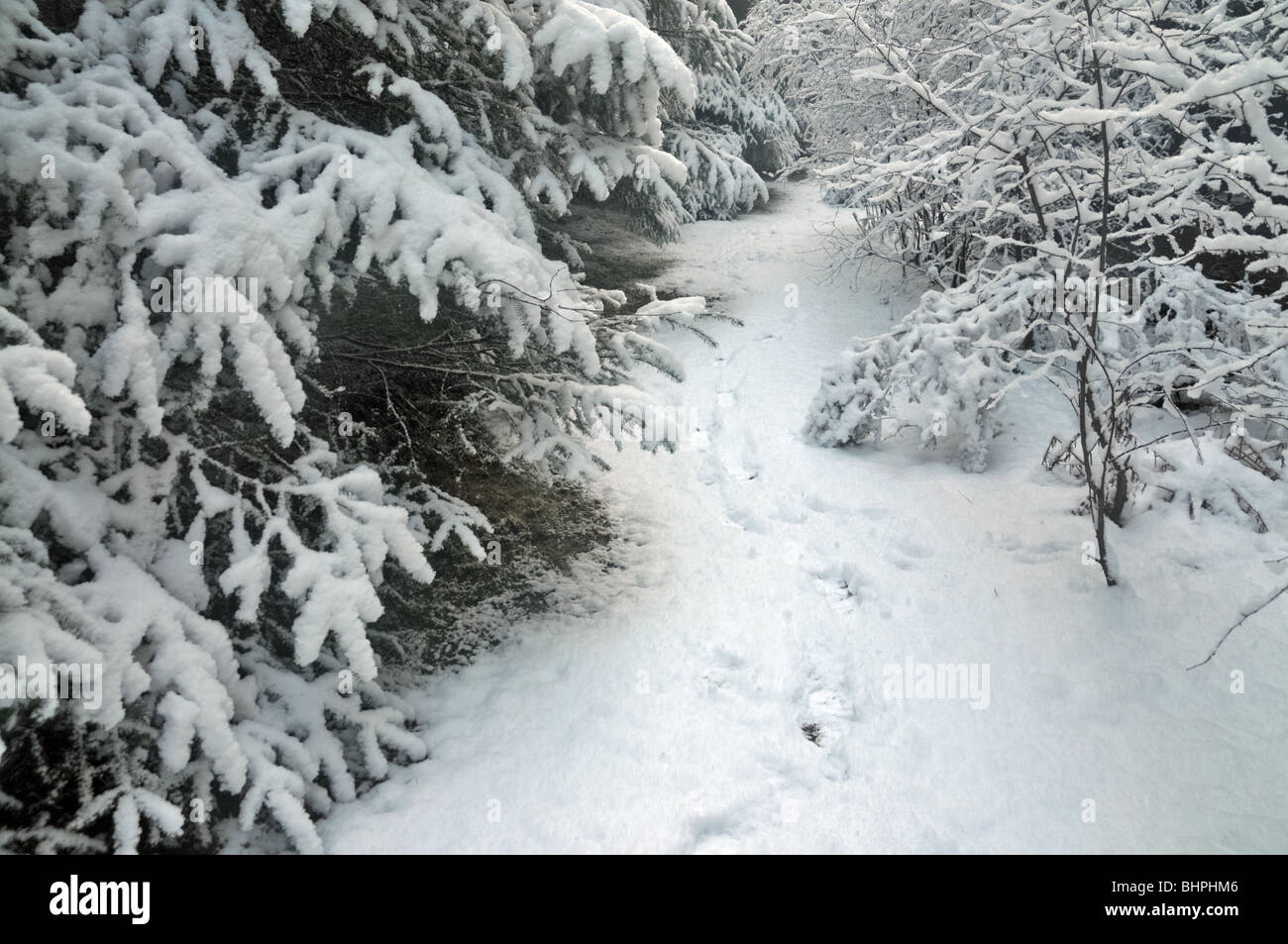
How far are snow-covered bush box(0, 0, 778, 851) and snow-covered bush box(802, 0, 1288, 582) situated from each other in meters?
1.64

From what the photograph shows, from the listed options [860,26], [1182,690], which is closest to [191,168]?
[860,26]

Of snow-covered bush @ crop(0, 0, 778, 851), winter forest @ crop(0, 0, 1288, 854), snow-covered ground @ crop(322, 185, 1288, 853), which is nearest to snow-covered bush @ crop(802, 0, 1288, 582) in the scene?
winter forest @ crop(0, 0, 1288, 854)

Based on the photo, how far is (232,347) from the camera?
2555mm

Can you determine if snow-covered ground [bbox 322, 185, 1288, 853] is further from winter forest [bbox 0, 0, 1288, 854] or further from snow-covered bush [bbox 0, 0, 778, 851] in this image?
snow-covered bush [bbox 0, 0, 778, 851]

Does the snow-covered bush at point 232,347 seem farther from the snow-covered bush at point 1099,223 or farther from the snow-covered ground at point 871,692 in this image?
the snow-covered bush at point 1099,223

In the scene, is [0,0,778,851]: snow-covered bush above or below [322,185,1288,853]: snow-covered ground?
above

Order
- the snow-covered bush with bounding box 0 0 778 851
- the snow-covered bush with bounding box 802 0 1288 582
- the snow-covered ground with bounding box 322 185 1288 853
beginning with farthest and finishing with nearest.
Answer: the snow-covered ground with bounding box 322 185 1288 853 < the snow-covered bush with bounding box 802 0 1288 582 < the snow-covered bush with bounding box 0 0 778 851

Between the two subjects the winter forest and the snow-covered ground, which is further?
the snow-covered ground

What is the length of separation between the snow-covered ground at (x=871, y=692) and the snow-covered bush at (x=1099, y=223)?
48 centimetres

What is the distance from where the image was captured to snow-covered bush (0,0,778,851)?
220cm

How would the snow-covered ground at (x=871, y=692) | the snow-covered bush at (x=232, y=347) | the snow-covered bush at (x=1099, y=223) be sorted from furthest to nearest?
the snow-covered ground at (x=871, y=692) → the snow-covered bush at (x=1099, y=223) → the snow-covered bush at (x=232, y=347)

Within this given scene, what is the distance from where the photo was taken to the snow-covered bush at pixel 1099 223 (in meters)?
2.63

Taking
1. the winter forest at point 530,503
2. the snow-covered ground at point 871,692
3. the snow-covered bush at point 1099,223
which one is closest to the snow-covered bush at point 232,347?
the winter forest at point 530,503
